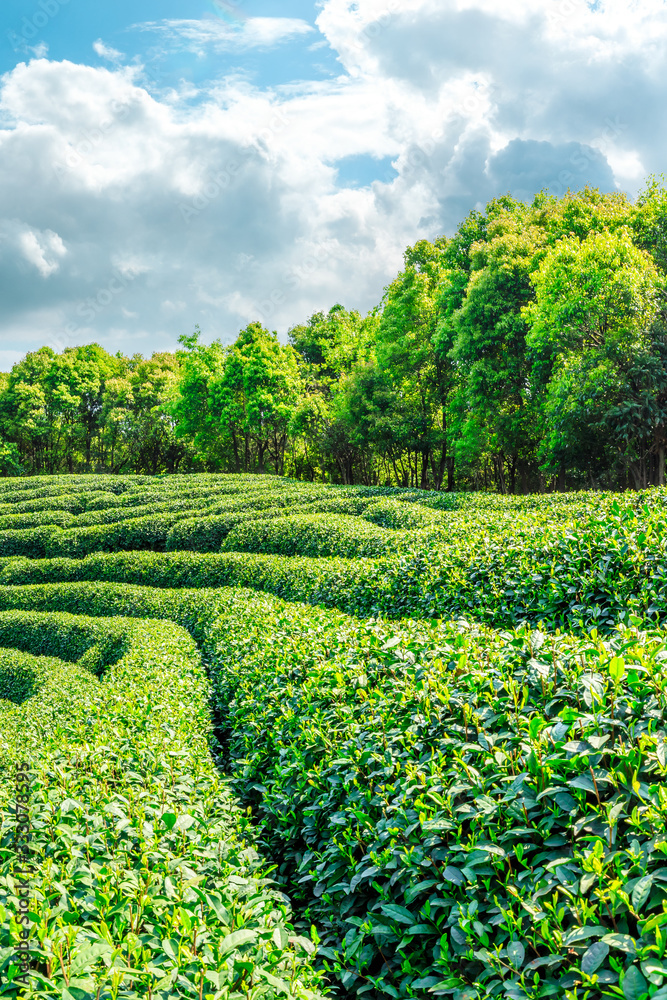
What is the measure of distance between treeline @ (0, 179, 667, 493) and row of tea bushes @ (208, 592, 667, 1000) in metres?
15.0

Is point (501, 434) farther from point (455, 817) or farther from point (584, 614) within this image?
point (455, 817)

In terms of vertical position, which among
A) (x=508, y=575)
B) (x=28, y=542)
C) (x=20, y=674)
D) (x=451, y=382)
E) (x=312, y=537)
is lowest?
(x=20, y=674)

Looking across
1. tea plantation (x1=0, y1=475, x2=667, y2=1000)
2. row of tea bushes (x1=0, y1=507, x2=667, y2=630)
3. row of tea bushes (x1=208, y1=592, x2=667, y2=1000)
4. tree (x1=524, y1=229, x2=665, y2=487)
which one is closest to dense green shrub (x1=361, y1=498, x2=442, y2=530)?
row of tea bushes (x1=0, y1=507, x2=667, y2=630)

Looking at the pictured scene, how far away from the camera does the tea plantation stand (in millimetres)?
2338

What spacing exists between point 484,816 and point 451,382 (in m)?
27.4

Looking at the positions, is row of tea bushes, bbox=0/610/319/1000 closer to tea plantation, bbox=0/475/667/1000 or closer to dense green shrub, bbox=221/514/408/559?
tea plantation, bbox=0/475/667/1000

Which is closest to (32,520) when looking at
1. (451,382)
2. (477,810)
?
(451,382)

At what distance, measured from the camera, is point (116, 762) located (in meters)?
4.47

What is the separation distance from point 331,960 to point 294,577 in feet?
25.5

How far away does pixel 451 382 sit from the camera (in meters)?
28.8

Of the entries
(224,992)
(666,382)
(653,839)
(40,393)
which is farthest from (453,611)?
(40,393)

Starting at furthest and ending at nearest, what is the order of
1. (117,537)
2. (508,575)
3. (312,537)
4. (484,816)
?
(117,537) < (312,537) < (508,575) < (484,816)

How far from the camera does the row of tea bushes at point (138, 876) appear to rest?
7.47 feet

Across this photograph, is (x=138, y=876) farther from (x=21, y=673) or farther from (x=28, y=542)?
(x=28, y=542)
